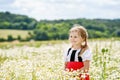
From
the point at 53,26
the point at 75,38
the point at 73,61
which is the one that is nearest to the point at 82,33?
the point at 75,38

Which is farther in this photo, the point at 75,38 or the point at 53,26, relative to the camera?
the point at 53,26

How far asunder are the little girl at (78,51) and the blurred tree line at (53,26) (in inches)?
1730

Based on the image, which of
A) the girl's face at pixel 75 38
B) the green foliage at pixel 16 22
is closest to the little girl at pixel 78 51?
the girl's face at pixel 75 38

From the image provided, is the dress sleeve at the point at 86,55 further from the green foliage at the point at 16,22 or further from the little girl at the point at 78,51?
the green foliage at the point at 16,22

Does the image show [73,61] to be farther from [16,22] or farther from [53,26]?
[16,22]

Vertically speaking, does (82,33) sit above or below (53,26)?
above

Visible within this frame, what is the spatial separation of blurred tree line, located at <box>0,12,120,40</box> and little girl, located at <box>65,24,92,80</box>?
44.0 m

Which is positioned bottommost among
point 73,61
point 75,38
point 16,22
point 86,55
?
point 16,22

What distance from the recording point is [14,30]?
6662 centimetres

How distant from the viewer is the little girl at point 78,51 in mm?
7678

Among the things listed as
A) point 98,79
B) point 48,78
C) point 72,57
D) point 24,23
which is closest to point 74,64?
point 72,57

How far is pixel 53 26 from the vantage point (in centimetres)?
6625

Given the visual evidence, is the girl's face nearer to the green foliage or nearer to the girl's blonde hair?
the girl's blonde hair

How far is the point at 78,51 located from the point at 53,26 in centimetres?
5847
